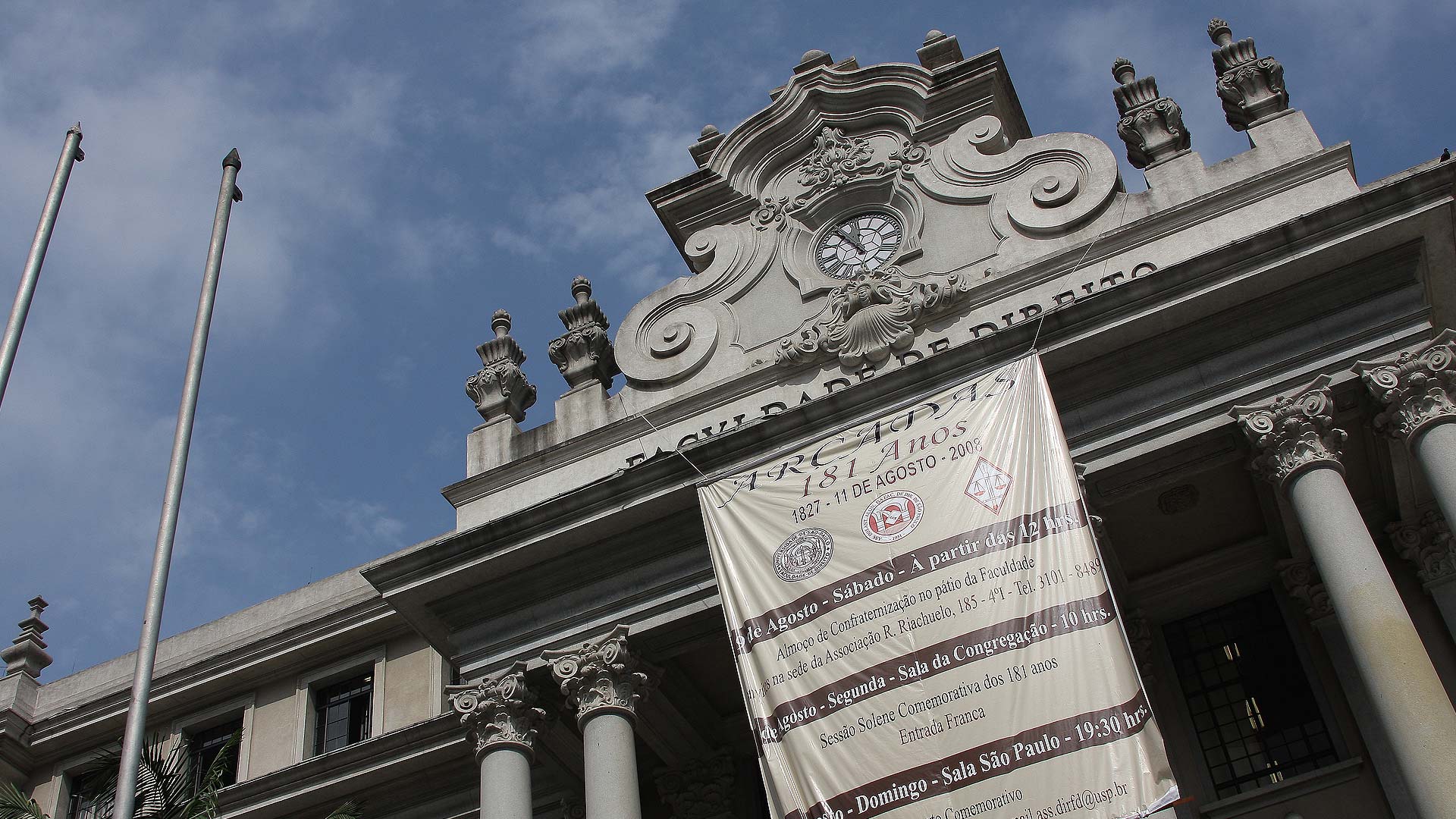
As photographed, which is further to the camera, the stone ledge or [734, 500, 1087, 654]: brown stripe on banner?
the stone ledge

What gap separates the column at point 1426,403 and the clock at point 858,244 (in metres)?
7.85

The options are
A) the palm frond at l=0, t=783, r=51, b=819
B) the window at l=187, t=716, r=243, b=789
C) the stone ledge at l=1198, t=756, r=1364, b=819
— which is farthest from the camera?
the window at l=187, t=716, r=243, b=789

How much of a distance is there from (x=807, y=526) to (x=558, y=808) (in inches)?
277

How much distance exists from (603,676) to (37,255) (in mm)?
Answer: 9199

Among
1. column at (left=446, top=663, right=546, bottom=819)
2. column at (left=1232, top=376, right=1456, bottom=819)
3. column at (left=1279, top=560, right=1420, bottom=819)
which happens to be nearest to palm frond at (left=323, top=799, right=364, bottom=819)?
column at (left=446, top=663, right=546, bottom=819)

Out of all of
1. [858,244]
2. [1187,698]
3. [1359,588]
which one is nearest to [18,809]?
[858,244]

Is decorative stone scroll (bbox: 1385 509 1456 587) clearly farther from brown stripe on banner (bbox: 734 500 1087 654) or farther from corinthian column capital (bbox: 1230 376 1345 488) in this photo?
brown stripe on banner (bbox: 734 500 1087 654)

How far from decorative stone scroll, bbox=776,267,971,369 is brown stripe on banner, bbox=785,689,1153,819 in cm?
691

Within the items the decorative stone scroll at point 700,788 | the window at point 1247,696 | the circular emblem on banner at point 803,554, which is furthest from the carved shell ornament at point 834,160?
the decorative stone scroll at point 700,788

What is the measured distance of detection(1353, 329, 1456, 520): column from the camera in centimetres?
1761

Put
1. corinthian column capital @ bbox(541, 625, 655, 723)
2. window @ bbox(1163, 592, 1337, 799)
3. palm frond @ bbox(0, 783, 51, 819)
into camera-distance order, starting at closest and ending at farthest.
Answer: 1. corinthian column capital @ bbox(541, 625, 655, 723)
2. palm frond @ bbox(0, 783, 51, 819)
3. window @ bbox(1163, 592, 1337, 799)

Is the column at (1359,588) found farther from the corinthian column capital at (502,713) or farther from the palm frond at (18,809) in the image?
the palm frond at (18,809)

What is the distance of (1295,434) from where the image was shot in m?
18.4

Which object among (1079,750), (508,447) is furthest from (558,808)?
(1079,750)
